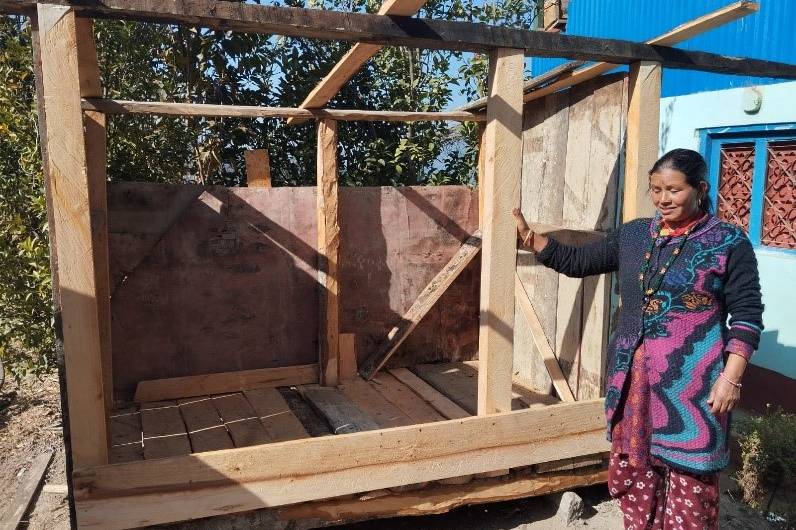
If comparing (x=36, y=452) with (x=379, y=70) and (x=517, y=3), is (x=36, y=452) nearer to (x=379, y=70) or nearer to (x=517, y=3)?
(x=379, y=70)

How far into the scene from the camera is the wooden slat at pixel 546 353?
4316 millimetres

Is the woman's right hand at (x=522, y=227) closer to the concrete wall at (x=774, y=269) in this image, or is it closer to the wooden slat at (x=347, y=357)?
the wooden slat at (x=347, y=357)

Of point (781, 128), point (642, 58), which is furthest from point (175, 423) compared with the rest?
point (781, 128)

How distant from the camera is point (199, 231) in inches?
186

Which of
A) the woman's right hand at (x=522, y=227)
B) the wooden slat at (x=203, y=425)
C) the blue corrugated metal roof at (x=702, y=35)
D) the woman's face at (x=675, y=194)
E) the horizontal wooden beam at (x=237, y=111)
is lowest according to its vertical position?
the wooden slat at (x=203, y=425)

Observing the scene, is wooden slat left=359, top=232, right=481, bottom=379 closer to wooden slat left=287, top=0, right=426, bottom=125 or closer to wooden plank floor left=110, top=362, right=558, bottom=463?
wooden plank floor left=110, top=362, right=558, bottom=463

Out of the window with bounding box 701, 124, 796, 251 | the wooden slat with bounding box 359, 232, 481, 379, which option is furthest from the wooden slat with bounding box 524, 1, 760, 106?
the window with bounding box 701, 124, 796, 251

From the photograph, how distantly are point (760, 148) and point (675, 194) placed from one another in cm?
349

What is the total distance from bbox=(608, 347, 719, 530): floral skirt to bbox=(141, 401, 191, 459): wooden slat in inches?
94.4

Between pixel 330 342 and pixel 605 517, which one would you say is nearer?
pixel 605 517

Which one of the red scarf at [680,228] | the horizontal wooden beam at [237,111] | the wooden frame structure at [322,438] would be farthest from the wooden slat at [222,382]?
the red scarf at [680,228]

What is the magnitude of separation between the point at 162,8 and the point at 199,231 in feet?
8.13

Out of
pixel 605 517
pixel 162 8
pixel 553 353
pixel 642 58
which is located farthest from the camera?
pixel 553 353

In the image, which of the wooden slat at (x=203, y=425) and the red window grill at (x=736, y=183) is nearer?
the wooden slat at (x=203, y=425)
